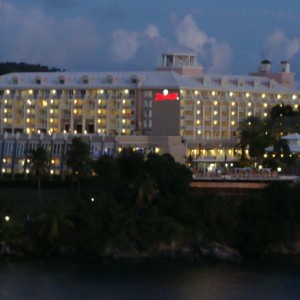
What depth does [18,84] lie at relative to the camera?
10088cm

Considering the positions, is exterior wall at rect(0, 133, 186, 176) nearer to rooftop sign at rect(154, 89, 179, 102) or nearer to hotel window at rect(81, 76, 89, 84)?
rooftop sign at rect(154, 89, 179, 102)

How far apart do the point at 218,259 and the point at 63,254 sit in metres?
7.48

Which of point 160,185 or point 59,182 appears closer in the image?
point 160,185

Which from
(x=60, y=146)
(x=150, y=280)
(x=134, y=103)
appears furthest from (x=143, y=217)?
(x=134, y=103)

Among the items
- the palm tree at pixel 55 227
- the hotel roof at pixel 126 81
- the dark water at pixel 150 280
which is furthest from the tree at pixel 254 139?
the palm tree at pixel 55 227

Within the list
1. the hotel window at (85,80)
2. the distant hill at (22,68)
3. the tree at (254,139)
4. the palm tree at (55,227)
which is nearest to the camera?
the palm tree at (55,227)

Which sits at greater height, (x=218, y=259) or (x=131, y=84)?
(x=131, y=84)

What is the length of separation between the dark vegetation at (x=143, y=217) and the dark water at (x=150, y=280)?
5.88 ft

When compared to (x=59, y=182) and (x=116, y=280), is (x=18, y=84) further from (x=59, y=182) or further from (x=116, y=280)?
(x=116, y=280)

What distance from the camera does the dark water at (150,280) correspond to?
52406mm

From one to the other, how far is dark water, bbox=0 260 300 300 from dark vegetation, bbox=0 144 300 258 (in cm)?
179

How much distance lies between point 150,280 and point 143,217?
288 inches

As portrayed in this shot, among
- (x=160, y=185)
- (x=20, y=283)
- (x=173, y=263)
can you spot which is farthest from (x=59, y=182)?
(x=20, y=283)

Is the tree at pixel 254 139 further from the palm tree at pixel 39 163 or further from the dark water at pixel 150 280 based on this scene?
the dark water at pixel 150 280
